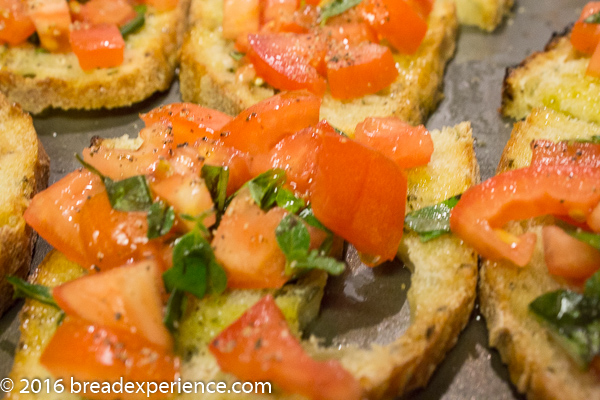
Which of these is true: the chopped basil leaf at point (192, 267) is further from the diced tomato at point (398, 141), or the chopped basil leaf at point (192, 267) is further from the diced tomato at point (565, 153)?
the diced tomato at point (565, 153)

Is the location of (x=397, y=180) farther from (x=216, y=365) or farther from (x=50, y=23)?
(x=50, y=23)

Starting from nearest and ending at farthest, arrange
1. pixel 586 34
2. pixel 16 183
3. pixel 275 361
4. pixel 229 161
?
pixel 275 361
pixel 229 161
pixel 16 183
pixel 586 34

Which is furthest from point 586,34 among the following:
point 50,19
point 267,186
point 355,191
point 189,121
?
point 50,19

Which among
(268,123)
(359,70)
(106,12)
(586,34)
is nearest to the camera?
(268,123)

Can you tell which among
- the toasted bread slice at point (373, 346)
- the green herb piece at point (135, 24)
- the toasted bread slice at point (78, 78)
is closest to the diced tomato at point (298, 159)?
the toasted bread slice at point (373, 346)

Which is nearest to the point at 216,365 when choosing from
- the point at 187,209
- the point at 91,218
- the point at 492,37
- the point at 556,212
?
the point at 187,209

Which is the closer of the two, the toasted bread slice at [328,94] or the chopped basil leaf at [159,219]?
the chopped basil leaf at [159,219]

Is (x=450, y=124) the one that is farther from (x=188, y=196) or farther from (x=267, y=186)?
(x=188, y=196)
